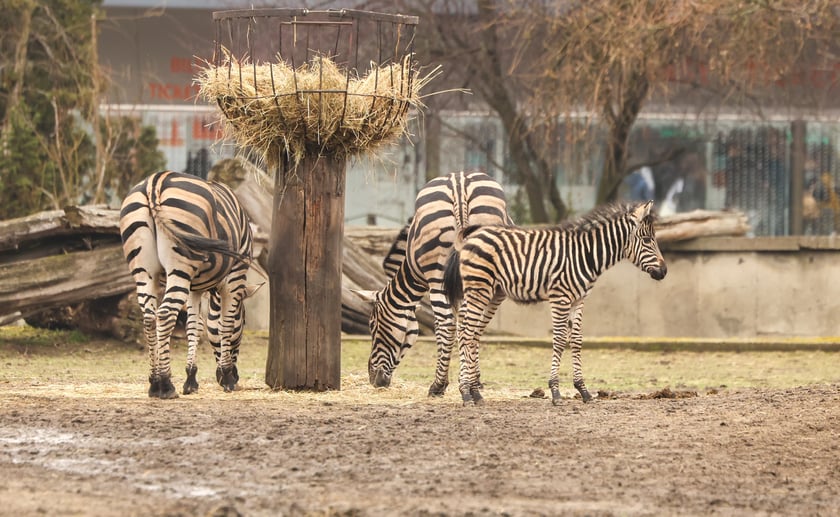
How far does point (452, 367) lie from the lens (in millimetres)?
15578

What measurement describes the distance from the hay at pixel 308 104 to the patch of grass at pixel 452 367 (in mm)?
2113

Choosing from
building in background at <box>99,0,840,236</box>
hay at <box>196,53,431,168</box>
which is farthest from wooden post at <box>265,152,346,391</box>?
building in background at <box>99,0,840,236</box>

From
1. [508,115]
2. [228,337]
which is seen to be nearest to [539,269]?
[228,337]

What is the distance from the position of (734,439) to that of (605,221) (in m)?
2.96

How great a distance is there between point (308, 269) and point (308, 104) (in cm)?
140

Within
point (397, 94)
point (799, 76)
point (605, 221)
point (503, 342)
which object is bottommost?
point (503, 342)

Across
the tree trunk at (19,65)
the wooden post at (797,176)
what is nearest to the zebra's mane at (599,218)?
the tree trunk at (19,65)

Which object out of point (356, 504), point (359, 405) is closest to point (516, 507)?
point (356, 504)

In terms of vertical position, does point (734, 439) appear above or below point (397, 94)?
below

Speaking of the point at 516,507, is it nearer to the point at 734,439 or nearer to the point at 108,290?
the point at 734,439

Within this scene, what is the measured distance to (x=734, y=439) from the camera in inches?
350

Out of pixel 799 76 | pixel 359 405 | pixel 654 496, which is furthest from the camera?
pixel 799 76

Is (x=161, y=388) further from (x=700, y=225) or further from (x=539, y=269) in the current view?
(x=700, y=225)

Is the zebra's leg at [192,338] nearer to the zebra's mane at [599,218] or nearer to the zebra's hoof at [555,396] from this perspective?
the zebra's hoof at [555,396]
